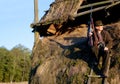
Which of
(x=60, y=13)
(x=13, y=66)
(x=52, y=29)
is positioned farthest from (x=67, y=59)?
(x=13, y=66)

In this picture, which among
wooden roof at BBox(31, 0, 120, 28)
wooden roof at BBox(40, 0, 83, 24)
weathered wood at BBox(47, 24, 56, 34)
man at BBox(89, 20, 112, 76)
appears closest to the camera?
man at BBox(89, 20, 112, 76)

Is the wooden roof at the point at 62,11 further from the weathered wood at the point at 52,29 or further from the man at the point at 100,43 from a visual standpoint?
the man at the point at 100,43

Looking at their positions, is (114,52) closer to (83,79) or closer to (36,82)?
(83,79)

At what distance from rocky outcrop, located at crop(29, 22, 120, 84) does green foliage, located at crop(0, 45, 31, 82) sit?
39.2 meters

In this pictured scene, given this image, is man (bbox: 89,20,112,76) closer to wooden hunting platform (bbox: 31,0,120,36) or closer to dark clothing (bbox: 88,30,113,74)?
dark clothing (bbox: 88,30,113,74)

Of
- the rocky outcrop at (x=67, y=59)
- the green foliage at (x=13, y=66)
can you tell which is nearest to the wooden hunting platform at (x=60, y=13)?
the rocky outcrop at (x=67, y=59)

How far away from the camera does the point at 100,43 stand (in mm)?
10117

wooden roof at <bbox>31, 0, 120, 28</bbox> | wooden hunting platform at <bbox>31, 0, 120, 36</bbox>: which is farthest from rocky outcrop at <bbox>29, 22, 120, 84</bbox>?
wooden roof at <bbox>31, 0, 120, 28</bbox>

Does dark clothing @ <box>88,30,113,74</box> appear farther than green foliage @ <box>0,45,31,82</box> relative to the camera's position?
No

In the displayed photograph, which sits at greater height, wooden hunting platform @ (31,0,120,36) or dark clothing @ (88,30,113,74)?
wooden hunting platform @ (31,0,120,36)

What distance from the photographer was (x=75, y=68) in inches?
432

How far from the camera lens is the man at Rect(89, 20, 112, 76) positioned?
32.6 feet

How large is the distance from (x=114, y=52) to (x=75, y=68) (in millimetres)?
1279

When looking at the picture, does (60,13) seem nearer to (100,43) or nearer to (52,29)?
(52,29)
